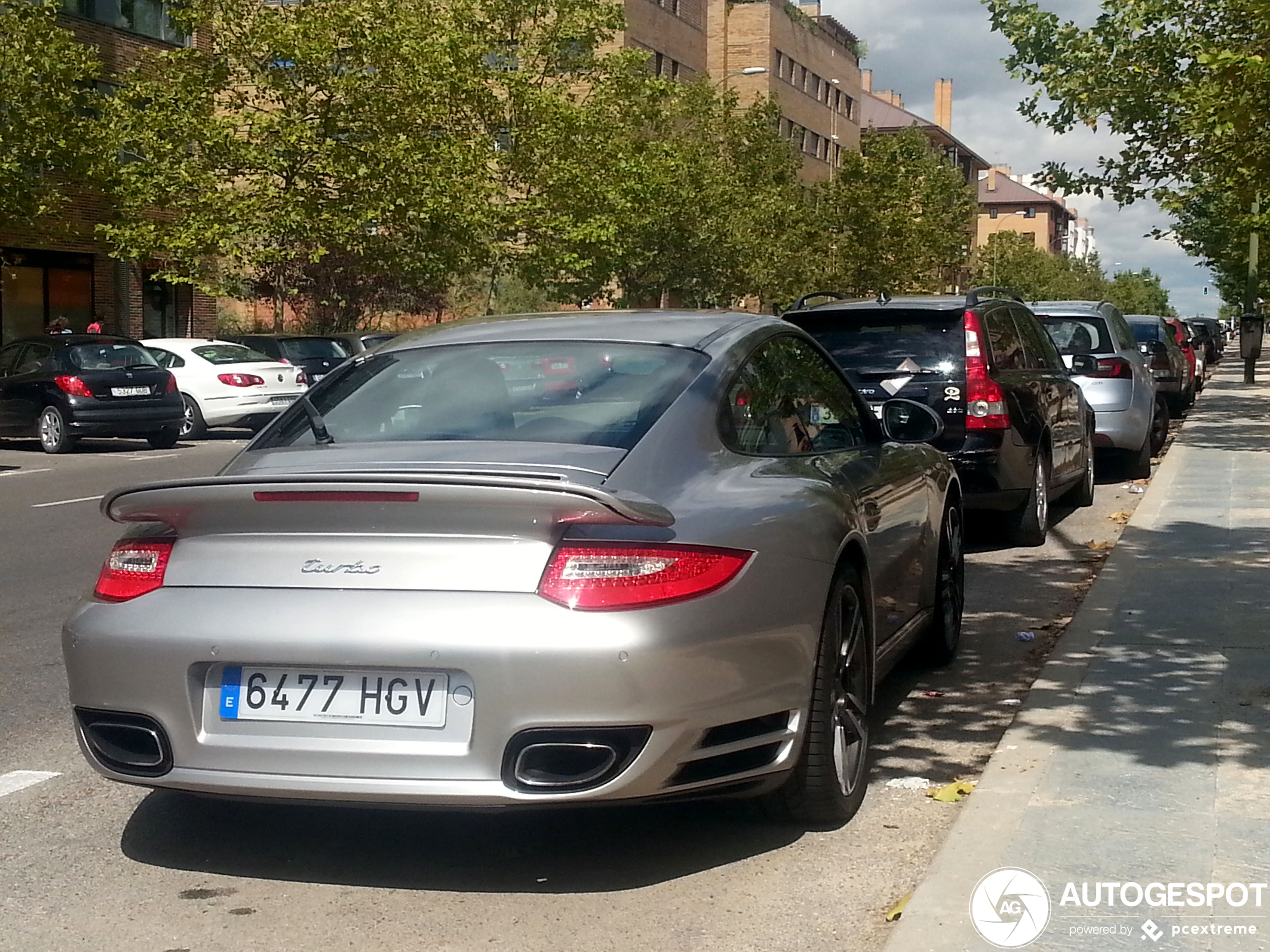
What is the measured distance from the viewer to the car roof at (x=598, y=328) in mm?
5230

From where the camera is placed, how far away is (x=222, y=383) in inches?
964

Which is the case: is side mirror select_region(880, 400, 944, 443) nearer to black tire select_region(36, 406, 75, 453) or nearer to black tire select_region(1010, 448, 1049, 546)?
black tire select_region(1010, 448, 1049, 546)

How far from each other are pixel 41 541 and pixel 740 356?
8079 millimetres

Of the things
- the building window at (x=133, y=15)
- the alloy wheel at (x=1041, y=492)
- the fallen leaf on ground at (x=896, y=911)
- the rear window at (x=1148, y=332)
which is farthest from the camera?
Answer: the building window at (x=133, y=15)

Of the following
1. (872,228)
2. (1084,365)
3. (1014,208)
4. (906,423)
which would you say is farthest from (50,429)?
(1014,208)

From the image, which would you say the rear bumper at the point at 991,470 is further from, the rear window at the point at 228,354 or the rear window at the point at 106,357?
the rear window at the point at 228,354

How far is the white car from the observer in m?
24.3

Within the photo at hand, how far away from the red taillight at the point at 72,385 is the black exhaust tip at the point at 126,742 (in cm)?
1851

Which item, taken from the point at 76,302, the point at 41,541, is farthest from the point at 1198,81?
the point at 76,302

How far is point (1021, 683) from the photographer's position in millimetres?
6953

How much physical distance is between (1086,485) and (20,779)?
10019mm

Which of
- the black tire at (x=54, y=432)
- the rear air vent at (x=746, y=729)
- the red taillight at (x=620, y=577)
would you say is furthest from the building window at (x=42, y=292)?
the red taillight at (x=620, y=577)

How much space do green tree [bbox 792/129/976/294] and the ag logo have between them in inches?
2072

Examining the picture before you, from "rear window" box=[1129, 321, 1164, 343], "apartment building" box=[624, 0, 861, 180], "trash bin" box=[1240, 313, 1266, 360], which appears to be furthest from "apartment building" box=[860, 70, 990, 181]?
"rear window" box=[1129, 321, 1164, 343]
